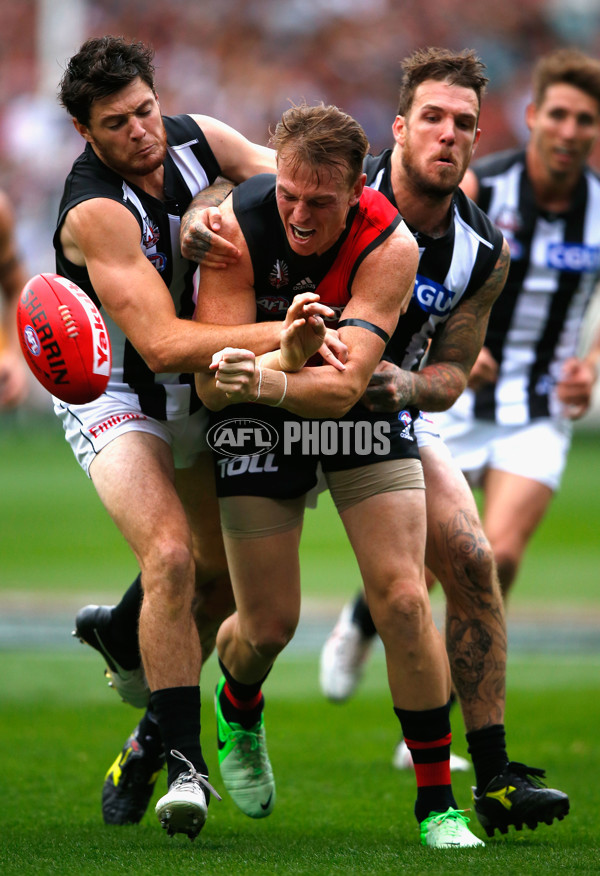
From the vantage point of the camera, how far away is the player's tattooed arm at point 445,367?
427 cm

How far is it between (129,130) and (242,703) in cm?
221

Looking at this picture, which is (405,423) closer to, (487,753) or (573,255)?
(487,753)

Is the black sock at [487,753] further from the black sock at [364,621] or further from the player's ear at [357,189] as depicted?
the black sock at [364,621]

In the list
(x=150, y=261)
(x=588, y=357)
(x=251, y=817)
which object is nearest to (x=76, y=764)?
(x=251, y=817)

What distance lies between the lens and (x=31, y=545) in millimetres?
14320

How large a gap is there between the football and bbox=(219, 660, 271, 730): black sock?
1.35 metres

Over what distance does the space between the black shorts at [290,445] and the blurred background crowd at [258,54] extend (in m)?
19.3

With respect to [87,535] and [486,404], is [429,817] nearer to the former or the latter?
[486,404]

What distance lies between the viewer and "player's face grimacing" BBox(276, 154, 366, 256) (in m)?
3.92

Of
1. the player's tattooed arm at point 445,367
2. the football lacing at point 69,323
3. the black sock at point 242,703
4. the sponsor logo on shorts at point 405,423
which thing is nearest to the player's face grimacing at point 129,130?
the football lacing at point 69,323

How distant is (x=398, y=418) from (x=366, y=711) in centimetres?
365

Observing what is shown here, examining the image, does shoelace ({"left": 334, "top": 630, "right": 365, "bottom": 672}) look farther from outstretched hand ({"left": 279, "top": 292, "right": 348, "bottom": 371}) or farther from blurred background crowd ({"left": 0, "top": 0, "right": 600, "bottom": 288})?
blurred background crowd ({"left": 0, "top": 0, "right": 600, "bottom": 288})

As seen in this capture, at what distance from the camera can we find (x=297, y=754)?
6164 mm

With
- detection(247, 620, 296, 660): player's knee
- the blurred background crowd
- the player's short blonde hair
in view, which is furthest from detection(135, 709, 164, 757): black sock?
the blurred background crowd
